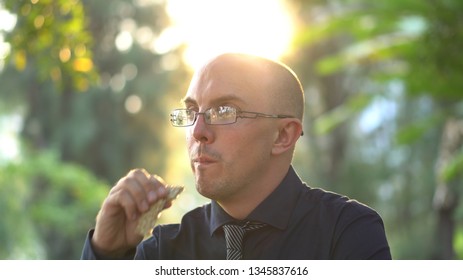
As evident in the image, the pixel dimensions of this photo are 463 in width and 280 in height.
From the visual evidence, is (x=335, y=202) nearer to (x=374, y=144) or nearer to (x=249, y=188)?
(x=249, y=188)

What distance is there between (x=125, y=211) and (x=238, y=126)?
0.32 metres

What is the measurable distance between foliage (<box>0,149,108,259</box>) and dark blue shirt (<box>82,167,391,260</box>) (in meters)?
8.12

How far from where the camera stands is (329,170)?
15.5 metres

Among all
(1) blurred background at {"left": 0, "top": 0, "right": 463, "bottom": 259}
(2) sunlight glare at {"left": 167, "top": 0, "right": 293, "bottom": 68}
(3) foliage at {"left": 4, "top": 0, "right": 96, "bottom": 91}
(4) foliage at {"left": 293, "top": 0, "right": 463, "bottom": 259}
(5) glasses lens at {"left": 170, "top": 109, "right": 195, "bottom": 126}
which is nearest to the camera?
(5) glasses lens at {"left": 170, "top": 109, "right": 195, "bottom": 126}

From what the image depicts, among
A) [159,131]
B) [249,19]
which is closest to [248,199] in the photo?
[249,19]

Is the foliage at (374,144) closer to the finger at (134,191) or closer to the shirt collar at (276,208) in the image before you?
the shirt collar at (276,208)

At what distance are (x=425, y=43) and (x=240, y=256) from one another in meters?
4.87

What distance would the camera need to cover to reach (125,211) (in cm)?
175

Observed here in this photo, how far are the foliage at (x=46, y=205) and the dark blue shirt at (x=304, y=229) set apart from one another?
8.12m

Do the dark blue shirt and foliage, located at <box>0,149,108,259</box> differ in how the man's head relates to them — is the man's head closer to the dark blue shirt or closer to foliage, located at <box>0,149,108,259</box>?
the dark blue shirt

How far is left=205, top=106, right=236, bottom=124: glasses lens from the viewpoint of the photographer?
5.83 ft

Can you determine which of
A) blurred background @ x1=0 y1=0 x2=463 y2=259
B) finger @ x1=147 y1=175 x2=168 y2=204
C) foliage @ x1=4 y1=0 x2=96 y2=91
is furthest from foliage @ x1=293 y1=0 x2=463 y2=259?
finger @ x1=147 y1=175 x2=168 y2=204
